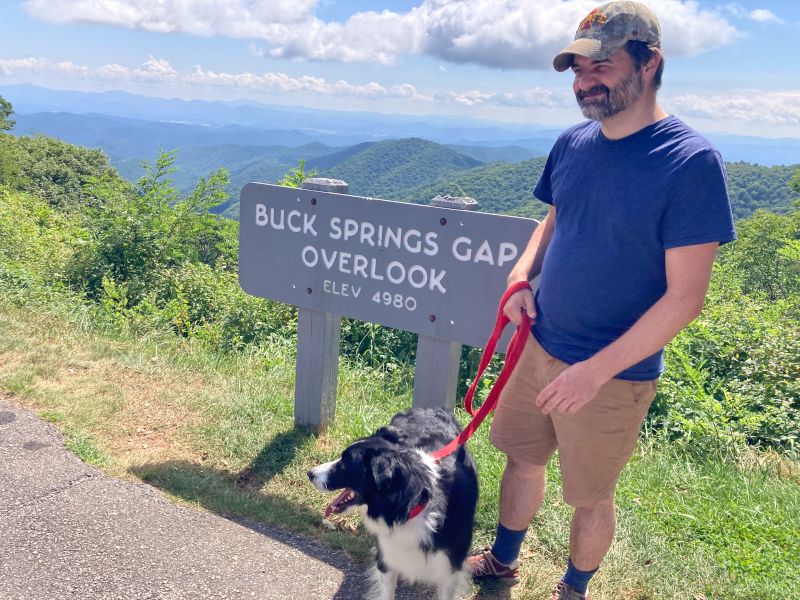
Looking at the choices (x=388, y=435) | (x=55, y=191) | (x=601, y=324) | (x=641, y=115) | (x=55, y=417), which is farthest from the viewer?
(x=55, y=191)

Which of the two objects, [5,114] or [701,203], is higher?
[5,114]

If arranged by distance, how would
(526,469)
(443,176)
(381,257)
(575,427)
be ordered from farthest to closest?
(443,176)
(381,257)
(526,469)
(575,427)

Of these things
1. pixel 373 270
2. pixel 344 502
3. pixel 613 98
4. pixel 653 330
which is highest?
pixel 613 98

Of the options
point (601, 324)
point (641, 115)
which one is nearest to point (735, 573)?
point (601, 324)

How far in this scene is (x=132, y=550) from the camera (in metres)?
2.41

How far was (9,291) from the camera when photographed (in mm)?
5434

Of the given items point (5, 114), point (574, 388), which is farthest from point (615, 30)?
point (5, 114)

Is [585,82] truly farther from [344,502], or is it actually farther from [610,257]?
[344,502]

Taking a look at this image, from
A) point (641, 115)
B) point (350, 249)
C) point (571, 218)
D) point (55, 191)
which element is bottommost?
point (55, 191)

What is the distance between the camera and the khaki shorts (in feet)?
6.33

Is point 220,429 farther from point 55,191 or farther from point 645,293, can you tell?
point 55,191

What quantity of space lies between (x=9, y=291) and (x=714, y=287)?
8982 millimetres

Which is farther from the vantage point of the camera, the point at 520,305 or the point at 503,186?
the point at 503,186

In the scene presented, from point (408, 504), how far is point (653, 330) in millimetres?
1016
